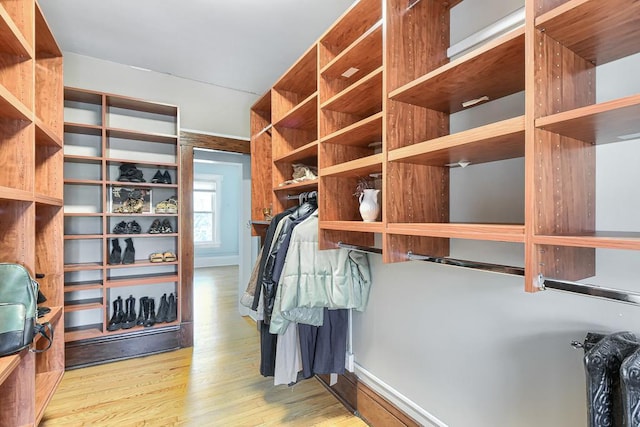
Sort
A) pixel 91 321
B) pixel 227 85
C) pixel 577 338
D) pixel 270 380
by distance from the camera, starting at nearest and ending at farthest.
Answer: pixel 577 338
pixel 270 380
pixel 91 321
pixel 227 85

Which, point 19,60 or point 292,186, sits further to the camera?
point 292,186

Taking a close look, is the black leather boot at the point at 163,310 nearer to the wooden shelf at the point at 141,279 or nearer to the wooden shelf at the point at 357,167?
the wooden shelf at the point at 141,279

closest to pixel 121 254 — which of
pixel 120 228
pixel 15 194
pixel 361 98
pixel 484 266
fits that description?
pixel 120 228

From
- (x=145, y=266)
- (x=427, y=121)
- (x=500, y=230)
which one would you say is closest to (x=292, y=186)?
(x=427, y=121)

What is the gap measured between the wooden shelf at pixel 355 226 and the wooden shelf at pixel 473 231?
136 millimetres

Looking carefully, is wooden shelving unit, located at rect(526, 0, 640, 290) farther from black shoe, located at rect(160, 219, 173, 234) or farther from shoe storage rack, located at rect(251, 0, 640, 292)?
black shoe, located at rect(160, 219, 173, 234)

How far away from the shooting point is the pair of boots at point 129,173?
2944 millimetres

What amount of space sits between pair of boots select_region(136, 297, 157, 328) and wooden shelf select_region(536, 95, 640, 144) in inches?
133

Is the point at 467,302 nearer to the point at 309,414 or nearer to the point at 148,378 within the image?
the point at 309,414

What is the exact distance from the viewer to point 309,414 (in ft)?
6.79

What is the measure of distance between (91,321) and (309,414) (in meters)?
2.29

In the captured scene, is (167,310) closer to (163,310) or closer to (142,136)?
(163,310)

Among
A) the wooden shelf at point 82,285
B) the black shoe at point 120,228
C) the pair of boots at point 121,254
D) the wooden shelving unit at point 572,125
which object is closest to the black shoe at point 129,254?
the pair of boots at point 121,254

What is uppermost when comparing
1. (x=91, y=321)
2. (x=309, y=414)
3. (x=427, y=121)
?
(x=427, y=121)
